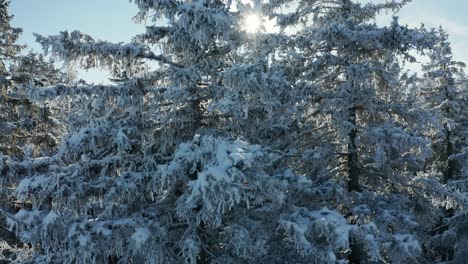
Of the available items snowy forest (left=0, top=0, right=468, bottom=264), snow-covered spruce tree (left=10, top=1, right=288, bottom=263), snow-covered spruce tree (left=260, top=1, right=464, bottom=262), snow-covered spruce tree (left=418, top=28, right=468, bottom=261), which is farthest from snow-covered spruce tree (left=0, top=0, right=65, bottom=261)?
snow-covered spruce tree (left=418, top=28, right=468, bottom=261)

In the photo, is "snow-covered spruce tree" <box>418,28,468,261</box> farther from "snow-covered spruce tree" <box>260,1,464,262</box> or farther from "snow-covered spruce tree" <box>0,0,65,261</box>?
"snow-covered spruce tree" <box>0,0,65,261</box>

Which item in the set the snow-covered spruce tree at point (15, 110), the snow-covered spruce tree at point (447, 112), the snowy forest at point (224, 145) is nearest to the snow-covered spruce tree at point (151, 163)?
the snowy forest at point (224, 145)

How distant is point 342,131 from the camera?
39.7 feet

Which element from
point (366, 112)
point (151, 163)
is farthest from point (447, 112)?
point (151, 163)

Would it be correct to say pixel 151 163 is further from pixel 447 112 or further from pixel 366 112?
pixel 447 112

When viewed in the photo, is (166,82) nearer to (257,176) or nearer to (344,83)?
(257,176)

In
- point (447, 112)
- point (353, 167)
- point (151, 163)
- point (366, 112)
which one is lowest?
point (151, 163)

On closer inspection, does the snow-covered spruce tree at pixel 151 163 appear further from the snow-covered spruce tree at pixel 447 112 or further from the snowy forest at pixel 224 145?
the snow-covered spruce tree at pixel 447 112

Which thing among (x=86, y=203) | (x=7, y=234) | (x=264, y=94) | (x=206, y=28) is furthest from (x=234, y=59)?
(x=7, y=234)

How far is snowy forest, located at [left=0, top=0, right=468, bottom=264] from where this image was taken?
8.05 m

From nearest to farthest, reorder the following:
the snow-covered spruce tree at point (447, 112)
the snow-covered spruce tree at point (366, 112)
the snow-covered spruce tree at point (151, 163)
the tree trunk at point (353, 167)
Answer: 1. the snow-covered spruce tree at point (151, 163)
2. the snow-covered spruce tree at point (366, 112)
3. the tree trunk at point (353, 167)
4. the snow-covered spruce tree at point (447, 112)

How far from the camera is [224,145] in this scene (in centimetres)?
739

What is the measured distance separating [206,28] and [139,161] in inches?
122

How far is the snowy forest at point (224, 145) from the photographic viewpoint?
8.05 m
